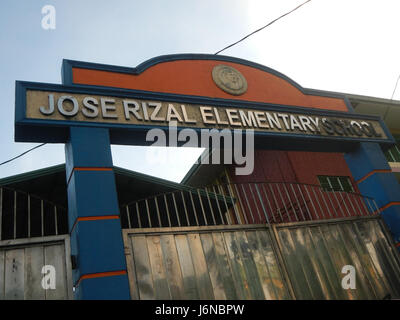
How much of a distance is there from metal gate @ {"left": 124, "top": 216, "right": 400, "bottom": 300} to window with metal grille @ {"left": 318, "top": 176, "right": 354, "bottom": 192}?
207 inches

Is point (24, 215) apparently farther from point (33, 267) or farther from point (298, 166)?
point (298, 166)

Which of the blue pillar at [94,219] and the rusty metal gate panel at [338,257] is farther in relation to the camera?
the rusty metal gate panel at [338,257]

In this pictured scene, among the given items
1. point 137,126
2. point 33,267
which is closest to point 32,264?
point 33,267

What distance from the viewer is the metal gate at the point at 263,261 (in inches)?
185

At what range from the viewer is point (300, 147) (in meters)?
7.23

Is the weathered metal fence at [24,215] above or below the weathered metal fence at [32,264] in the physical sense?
above

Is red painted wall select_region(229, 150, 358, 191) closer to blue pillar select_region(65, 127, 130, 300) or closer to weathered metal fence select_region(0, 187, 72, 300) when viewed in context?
blue pillar select_region(65, 127, 130, 300)

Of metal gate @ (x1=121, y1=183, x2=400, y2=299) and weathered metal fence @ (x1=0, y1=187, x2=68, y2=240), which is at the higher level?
weathered metal fence @ (x1=0, y1=187, x2=68, y2=240)

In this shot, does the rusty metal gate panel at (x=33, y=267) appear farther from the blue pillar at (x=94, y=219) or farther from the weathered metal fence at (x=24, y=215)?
the weathered metal fence at (x=24, y=215)

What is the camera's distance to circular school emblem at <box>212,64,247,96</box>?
7.02 m

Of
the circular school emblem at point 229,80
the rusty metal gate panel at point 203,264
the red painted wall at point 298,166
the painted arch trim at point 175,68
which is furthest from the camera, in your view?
the red painted wall at point 298,166

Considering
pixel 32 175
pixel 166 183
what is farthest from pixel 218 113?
pixel 32 175

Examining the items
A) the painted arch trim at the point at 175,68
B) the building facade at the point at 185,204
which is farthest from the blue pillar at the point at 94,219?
the painted arch trim at the point at 175,68

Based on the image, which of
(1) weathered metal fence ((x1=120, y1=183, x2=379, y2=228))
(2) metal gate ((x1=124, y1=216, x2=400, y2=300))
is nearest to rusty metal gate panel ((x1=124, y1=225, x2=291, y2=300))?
(2) metal gate ((x1=124, y1=216, x2=400, y2=300))
